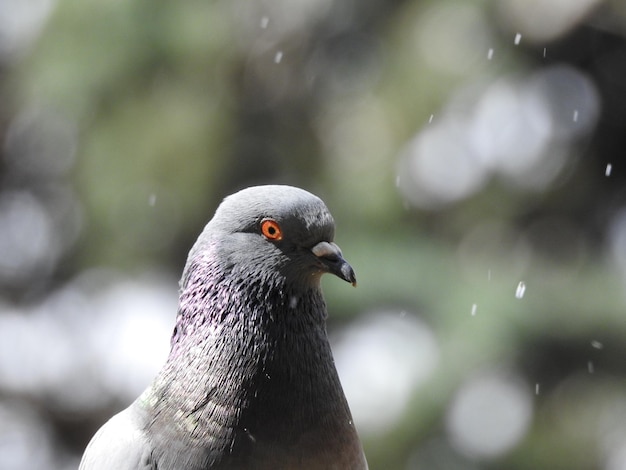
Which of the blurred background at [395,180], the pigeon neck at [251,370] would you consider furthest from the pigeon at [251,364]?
the blurred background at [395,180]

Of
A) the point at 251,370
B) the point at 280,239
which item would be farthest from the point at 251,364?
the point at 280,239

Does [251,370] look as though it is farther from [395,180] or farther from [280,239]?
[395,180]

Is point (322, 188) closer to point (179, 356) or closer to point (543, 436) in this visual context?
point (543, 436)

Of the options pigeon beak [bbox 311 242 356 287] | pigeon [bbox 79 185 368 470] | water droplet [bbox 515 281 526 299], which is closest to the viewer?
pigeon [bbox 79 185 368 470]

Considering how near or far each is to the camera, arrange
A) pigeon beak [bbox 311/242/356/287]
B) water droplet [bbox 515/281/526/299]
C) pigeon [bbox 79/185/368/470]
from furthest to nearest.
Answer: water droplet [bbox 515/281/526/299] → pigeon beak [bbox 311/242/356/287] → pigeon [bbox 79/185/368/470]

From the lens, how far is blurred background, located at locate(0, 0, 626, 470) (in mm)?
7500

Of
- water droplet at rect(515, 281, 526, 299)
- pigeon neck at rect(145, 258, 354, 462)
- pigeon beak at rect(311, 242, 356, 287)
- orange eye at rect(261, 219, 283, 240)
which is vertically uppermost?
orange eye at rect(261, 219, 283, 240)

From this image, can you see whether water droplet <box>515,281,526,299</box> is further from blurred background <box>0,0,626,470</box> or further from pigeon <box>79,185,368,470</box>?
pigeon <box>79,185,368,470</box>

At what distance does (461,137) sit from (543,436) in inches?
109

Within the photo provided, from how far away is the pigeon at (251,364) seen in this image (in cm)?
242

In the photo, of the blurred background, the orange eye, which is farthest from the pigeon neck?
the blurred background

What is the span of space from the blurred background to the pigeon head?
16.1 feet

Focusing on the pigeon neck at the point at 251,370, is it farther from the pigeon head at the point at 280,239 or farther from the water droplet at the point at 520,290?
the water droplet at the point at 520,290

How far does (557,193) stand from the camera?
837 cm
